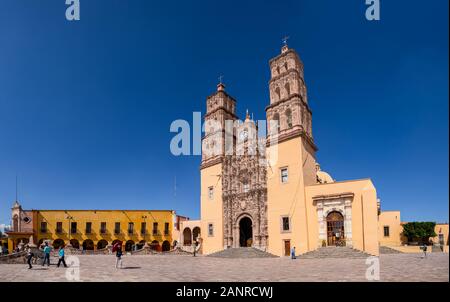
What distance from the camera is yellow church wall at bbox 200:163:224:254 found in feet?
109

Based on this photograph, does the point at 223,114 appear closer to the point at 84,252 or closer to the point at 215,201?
the point at 215,201

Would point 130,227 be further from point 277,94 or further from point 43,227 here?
point 277,94

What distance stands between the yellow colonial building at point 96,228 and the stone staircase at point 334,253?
87.4ft

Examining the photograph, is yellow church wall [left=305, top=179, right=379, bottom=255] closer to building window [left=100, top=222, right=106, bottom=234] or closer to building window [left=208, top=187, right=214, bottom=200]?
building window [left=208, top=187, right=214, bottom=200]

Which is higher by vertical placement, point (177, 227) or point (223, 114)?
point (223, 114)

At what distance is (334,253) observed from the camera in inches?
931

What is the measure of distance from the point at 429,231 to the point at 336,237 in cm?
2261

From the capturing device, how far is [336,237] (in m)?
25.2

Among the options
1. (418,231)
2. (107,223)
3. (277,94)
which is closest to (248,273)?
(277,94)

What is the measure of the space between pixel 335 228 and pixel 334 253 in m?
2.43

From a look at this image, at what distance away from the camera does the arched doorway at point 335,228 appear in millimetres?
25156
